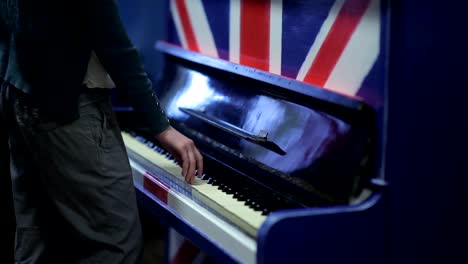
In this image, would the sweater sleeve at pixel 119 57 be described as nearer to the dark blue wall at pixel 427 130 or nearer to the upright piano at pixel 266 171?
the upright piano at pixel 266 171

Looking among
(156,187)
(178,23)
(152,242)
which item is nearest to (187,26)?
(178,23)

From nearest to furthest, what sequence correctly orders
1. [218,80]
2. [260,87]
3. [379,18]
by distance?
[379,18], [260,87], [218,80]

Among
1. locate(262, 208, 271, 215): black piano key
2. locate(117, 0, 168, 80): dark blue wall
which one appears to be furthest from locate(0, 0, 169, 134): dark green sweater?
locate(117, 0, 168, 80): dark blue wall

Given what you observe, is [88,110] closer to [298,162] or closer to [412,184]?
[298,162]

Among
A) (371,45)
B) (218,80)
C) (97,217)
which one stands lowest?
(97,217)

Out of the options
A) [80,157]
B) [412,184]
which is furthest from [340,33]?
[80,157]

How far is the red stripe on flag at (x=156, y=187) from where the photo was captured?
7.08 feet

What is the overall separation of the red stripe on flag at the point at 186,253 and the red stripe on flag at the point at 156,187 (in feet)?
1.44

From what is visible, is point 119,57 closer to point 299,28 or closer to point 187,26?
point 299,28

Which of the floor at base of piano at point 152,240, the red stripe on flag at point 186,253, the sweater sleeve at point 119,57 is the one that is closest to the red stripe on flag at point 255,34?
the sweater sleeve at point 119,57

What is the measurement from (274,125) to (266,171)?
137 millimetres

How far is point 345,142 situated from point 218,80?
0.69 meters

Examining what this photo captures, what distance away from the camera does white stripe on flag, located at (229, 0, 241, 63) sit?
2.31 metres

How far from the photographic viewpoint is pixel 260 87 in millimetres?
2170
